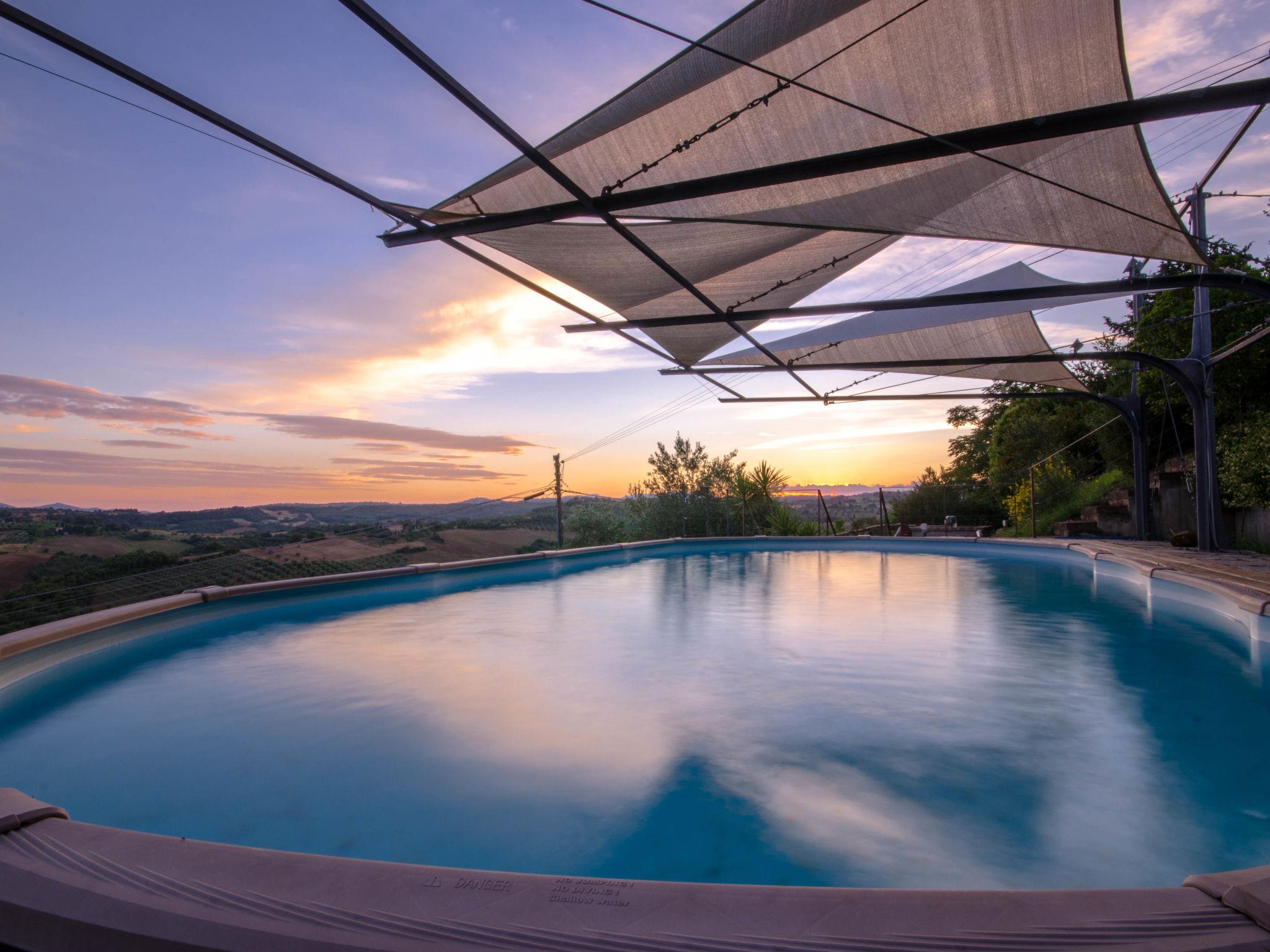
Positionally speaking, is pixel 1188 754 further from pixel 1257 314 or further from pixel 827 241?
pixel 1257 314

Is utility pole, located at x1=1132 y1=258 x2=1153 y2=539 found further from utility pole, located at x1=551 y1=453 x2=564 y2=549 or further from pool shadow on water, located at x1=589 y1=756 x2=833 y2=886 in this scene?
pool shadow on water, located at x1=589 y1=756 x2=833 y2=886

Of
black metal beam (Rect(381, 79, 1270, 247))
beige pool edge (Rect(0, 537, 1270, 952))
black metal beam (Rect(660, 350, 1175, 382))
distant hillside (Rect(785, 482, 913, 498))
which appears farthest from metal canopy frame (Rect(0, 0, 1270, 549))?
distant hillside (Rect(785, 482, 913, 498))

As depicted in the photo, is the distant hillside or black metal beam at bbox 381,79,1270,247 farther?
the distant hillside

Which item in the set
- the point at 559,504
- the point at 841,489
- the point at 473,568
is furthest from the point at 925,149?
the point at 841,489

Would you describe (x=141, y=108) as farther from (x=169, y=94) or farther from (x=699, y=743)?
(x=699, y=743)

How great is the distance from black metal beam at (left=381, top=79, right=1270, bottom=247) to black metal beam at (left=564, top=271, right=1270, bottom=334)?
1.98 metres

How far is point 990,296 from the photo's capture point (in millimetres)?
4480

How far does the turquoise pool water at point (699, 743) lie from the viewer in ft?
7.30

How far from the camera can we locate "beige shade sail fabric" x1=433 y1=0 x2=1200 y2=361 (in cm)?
279


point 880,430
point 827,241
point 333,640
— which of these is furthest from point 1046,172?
point 880,430

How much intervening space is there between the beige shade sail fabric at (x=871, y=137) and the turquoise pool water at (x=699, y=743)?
108 inches

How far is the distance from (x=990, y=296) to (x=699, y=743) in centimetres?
360

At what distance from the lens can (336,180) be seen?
3.30 meters

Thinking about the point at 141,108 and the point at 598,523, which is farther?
the point at 598,523
